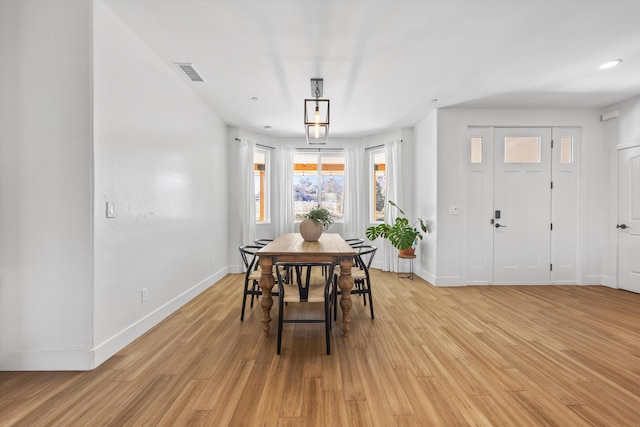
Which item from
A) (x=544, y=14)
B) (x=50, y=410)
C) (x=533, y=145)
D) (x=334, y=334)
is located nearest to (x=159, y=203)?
(x=50, y=410)

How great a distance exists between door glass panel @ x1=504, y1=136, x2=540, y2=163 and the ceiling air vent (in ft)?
15.0

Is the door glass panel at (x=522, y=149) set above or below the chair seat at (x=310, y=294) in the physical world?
above

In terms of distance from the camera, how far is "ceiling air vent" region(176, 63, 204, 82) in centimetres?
329

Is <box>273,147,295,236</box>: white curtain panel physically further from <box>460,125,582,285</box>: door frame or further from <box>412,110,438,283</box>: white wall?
<box>460,125,582,285</box>: door frame

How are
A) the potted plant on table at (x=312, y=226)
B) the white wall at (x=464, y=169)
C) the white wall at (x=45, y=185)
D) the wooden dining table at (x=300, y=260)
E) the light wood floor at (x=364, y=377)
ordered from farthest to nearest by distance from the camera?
1. the white wall at (x=464, y=169)
2. the potted plant on table at (x=312, y=226)
3. the wooden dining table at (x=300, y=260)
4. the white wall at (x=45, y=185)
5. the light wood floor at (x=364, y=377)

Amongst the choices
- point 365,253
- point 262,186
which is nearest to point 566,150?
point 365,253

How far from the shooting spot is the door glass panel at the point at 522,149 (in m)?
4.79

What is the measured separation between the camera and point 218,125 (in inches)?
203

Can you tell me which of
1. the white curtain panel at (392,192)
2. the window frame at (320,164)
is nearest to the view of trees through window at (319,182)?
the window frame at (320,164)

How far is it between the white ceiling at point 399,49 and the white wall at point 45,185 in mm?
489

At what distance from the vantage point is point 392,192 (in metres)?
6.00

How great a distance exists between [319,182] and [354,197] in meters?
0.83

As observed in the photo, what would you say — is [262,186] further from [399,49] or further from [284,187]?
[399,49]

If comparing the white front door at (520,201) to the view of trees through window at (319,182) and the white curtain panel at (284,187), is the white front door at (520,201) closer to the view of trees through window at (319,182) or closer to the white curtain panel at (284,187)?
the view of trees through window at (319,182)
